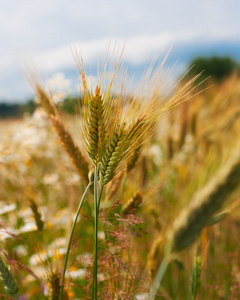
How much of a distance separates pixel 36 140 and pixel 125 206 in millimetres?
1858

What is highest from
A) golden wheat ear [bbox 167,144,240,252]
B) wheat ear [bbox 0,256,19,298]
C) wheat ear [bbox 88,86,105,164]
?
wheat ear [bbox 88,86,105,164]

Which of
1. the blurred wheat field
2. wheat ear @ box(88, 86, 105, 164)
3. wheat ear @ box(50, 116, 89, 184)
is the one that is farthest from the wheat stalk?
wheat ear @ box(88, 86, 105, 164)

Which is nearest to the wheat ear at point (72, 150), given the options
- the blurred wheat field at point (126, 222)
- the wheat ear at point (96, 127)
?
the blurred wheat field at point (126, 222)

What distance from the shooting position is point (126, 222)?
76 cm

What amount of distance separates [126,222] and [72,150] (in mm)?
278

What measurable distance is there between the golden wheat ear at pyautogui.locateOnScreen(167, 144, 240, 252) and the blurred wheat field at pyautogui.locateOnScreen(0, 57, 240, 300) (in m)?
0.02

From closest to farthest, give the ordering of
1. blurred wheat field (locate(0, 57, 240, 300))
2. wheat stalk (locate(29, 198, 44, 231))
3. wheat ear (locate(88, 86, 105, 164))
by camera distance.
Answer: wheat ear (locate(88, 86, 105, 164)) < blurred wheat field (locate(0, 57, 240, 300)) < wheat stalk (locate(29, 198, 44, 231))

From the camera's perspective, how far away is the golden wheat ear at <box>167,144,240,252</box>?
2.96 ft

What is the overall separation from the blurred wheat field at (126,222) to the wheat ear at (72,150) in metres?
0.03

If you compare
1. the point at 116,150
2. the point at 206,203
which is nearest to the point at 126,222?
the point at 116,150

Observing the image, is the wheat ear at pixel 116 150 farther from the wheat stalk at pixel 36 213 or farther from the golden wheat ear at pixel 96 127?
the wheat stalk at pixel 36 213

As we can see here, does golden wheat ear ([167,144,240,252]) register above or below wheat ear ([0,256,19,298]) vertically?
above

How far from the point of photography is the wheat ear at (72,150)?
Result: 0.88 metres

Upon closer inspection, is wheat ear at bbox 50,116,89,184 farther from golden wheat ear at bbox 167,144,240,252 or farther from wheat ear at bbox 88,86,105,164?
golden wheat ear at bbox 167,144,240,252
